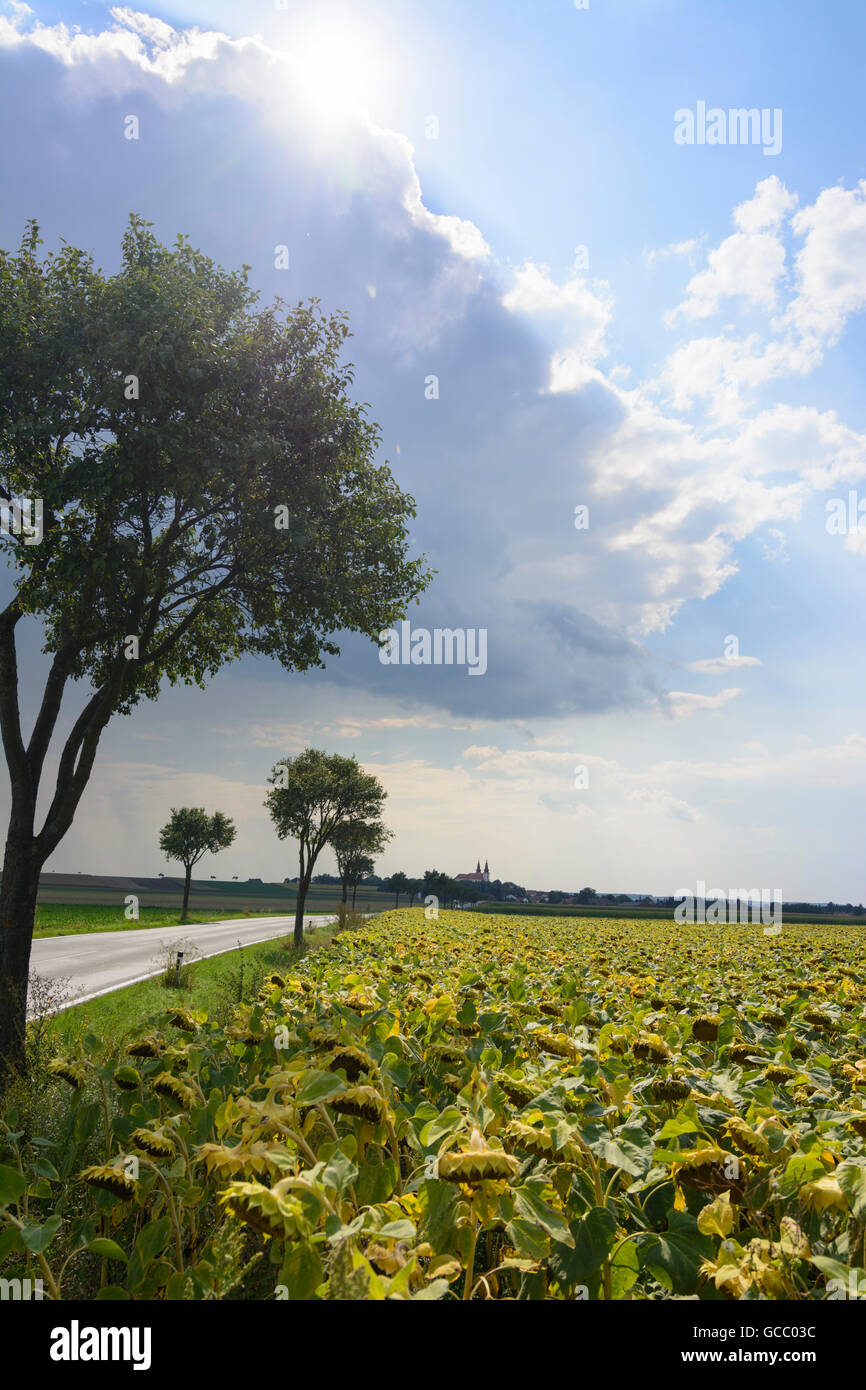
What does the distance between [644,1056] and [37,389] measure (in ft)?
29.6

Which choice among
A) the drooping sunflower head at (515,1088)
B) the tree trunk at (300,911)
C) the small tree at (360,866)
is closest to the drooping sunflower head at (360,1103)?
the drooping sunflower head at (515,1088)

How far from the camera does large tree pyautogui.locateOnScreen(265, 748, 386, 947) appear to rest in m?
30.2

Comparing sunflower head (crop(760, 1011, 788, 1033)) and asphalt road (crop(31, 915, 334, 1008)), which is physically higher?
sunflower head (crop(760, 1011, 788, 1033))

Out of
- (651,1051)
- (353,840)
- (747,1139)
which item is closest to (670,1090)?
(651,1051)

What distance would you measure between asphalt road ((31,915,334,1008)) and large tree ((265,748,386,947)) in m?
5.22

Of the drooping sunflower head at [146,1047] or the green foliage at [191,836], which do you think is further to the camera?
→ the green foliage at [191,836]

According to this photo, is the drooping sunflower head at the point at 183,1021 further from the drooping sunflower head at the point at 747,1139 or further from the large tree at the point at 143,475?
the large tree at the point at 143,475

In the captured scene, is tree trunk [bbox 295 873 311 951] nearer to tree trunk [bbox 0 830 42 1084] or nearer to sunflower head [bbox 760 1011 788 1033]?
tree trunk [bbox 0 830 42 1084]

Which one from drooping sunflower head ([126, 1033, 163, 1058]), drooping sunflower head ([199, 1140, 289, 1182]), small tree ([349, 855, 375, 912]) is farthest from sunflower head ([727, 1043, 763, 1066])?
small tree ([349, 855, 375, 912])

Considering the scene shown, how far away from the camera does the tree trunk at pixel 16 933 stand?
751cm

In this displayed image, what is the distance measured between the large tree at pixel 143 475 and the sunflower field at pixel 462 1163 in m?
6.07

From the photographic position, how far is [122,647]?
891 centimetres
